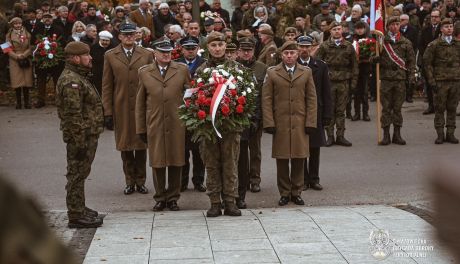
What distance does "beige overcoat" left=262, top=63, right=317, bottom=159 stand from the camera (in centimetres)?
1084

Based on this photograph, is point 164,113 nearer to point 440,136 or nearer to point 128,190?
point 128,190

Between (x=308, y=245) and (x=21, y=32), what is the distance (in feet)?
49.0

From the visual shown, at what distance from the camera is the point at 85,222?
9297 millimetres

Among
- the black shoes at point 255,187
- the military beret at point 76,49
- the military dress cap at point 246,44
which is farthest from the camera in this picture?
the black shoes at point 255,187

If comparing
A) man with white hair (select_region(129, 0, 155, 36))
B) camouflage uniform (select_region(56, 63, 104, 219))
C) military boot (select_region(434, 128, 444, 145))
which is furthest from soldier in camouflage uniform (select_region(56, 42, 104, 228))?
man with white hair (select_region(129, 0, 155, 36))

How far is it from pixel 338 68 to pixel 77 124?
7768 millimetres

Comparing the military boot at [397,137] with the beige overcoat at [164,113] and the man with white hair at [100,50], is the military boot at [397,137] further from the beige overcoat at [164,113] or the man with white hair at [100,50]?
the beige overcoat at [164,113]

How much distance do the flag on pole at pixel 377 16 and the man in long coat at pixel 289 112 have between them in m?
5.30

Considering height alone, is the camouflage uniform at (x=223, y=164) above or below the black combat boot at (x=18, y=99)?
above

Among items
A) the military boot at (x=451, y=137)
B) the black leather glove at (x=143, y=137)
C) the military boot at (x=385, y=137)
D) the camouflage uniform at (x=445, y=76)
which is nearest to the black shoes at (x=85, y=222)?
the black leather glove at (x=143, y=137)

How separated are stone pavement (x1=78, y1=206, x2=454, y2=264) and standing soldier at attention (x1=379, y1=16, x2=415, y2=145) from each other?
5.85m

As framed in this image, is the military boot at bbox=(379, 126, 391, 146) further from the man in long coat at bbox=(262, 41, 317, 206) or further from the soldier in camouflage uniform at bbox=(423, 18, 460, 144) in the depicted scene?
the man in long coat at bbox=(262, 41, 317, 206)

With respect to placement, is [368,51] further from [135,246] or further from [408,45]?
[135,246]

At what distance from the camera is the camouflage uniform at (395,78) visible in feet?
51.7
